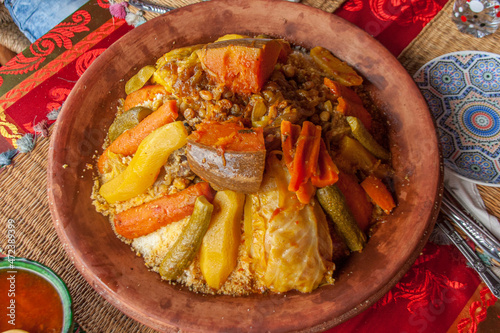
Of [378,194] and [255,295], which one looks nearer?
[255,295]

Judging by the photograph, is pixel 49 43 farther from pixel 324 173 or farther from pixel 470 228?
pixel 470 228

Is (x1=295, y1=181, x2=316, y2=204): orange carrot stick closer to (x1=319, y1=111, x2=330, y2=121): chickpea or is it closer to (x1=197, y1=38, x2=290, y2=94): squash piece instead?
(x1=319, y1=111, x2=330, y2=121): chickpea

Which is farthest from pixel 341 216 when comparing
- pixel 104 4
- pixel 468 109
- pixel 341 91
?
pixel 104 4

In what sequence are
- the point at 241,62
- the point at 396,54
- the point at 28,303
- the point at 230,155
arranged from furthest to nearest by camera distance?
1. the point at 396,54
2. the point at 28,303
3. the point at 241,62
4. the point at 230,155

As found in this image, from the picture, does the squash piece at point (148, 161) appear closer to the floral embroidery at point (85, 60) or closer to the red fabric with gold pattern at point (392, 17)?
the floral embroidery at point (85, 60)

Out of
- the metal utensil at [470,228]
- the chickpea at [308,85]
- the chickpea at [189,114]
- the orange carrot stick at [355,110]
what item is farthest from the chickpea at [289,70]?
the metal utensil at [470,228]

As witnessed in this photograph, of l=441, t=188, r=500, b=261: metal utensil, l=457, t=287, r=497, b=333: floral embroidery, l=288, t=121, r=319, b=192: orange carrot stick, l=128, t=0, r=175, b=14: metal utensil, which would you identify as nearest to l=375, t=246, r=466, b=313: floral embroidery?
l=457, t=287, r=497, b=333: floral embroidery

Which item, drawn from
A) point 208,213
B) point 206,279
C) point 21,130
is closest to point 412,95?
point 208,213
